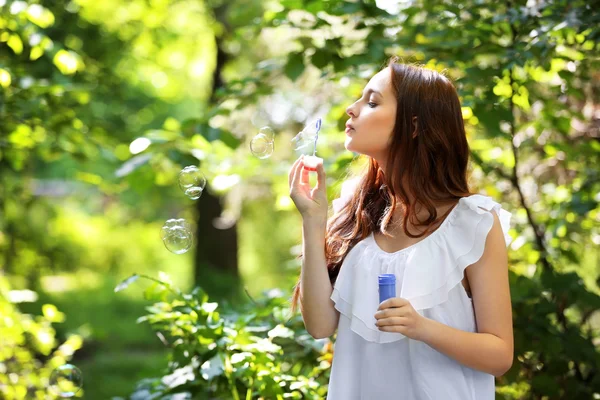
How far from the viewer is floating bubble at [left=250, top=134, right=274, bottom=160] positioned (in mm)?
2650

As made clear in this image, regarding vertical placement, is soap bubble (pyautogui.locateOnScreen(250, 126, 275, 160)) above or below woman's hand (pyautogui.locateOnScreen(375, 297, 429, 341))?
below

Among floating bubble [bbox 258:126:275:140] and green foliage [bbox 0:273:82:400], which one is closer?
floating bubble [bbox 258:126:275:140]

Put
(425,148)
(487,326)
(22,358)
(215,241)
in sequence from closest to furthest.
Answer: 1. (487,326)
2. (425,148)
3. (22,358)
4. (215,241)

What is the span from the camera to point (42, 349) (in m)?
4.44

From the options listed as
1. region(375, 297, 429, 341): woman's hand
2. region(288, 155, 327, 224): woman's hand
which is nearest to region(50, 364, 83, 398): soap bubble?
region(288, 155, 327, 224): woman's hand

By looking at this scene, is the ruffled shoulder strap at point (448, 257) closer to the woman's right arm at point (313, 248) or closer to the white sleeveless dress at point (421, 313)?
the white sleeveless dress at point (421, 313)

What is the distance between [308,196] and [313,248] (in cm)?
15

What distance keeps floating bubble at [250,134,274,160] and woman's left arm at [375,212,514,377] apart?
0.98 m

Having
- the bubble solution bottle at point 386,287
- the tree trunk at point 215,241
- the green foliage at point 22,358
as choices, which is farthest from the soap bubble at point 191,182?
the tree trunk at point 215,241

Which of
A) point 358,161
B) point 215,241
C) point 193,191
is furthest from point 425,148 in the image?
point 215,241

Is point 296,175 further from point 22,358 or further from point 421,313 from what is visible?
point 22,358

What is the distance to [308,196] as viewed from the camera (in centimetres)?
209

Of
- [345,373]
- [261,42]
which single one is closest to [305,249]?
[345,373]

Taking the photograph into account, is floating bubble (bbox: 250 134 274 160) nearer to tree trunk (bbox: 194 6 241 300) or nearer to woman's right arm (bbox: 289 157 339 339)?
woman's right arm (bbox: 289 157 339 339)
